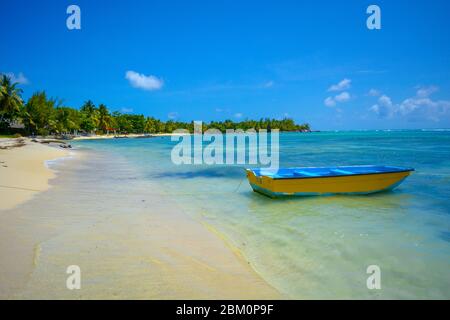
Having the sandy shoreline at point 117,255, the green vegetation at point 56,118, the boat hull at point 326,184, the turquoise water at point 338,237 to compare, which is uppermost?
the green vegetation at point 56,118

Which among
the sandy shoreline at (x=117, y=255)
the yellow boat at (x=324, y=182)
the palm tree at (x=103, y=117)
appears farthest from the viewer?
the palm tree at (x=103, y=117)

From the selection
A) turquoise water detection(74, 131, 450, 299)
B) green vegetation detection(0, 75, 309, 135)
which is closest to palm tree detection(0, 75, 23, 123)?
green vegetation detection(0, 75, 309, 135)

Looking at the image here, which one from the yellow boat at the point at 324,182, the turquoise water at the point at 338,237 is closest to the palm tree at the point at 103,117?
the turquoise water at the point at 338,237

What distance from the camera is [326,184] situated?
10.7 m

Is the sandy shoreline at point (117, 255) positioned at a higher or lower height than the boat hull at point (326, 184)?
lower

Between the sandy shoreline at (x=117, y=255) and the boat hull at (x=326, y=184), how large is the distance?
343cm

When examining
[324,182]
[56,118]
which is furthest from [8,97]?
[324,182]

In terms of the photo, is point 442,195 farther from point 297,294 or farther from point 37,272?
point 37,272

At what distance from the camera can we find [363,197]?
10930 millimetres

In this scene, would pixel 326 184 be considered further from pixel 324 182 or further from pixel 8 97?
pixel 8 97

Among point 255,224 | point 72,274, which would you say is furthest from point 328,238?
point 72,274

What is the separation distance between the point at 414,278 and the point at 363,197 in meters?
6.45

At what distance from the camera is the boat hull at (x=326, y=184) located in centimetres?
1025

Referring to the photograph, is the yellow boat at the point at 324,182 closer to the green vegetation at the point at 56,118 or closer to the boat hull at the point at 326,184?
the boat hull at the point at 326,184
